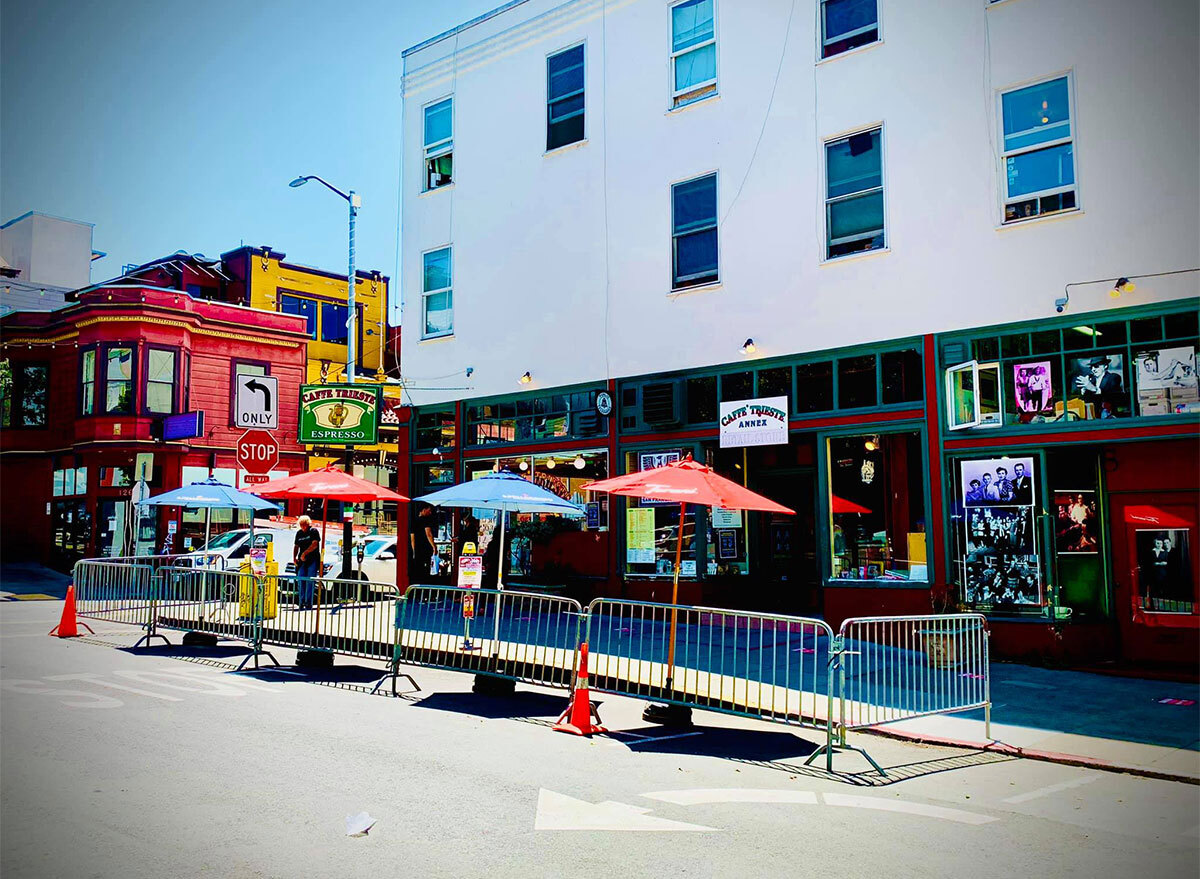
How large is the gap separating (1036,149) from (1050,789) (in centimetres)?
961

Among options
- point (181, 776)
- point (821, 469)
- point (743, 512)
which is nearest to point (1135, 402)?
point (821, 469)

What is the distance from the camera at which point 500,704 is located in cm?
1089

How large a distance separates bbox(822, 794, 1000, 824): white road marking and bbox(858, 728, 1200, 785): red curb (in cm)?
172

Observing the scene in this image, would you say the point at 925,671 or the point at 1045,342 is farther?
the point at 1045,342

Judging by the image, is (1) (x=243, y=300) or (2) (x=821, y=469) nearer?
(2) (x=821, y=469)

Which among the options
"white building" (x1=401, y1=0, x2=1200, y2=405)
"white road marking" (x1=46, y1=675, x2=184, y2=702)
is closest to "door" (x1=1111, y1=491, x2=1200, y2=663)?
"white building" (x1=401, y1=0, x2=1200, y2=405)

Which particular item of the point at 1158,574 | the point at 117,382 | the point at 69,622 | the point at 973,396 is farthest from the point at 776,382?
the point at 117,382

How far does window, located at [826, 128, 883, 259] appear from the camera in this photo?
15.5m

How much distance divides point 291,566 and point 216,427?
17404 millimetres

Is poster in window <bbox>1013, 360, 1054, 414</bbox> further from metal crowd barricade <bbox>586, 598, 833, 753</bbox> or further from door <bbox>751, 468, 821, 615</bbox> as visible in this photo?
metal crowd barricade <bbox>586, 598, 833, 753</bbox>

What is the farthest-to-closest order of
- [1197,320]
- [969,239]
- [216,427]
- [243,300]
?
1. [243,300]
2. [216,427]
3. [969,239]
4. [1197,320]

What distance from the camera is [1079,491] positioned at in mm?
13320

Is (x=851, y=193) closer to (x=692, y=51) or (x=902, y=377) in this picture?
(x=902, y=377)

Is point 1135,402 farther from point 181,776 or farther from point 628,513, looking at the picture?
point 181,776
